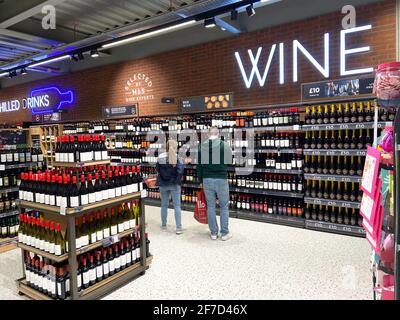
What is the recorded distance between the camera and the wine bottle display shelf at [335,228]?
5.32 meters

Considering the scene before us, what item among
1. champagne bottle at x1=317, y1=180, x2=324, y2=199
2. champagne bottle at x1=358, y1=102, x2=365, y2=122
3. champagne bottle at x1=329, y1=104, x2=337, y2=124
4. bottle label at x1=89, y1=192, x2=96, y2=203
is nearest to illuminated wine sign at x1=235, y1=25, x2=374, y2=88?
champagne bottle at x1=358, y1=102, x2=365, y2=122

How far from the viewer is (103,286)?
11.4 feet

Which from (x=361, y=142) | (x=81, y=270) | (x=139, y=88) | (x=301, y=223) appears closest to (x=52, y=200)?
(x=81, y=270)

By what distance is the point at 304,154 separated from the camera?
591 centimetres

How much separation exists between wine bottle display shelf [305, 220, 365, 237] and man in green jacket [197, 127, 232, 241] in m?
1.73

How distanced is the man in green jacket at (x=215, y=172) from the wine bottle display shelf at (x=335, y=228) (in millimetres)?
1729

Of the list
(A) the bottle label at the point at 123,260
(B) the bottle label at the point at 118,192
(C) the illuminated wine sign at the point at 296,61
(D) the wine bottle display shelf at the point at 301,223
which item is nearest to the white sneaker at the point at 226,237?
(D) the wine bottle display shelf at the point at 301,223

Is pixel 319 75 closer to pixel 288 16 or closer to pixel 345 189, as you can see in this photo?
pixel 288 16

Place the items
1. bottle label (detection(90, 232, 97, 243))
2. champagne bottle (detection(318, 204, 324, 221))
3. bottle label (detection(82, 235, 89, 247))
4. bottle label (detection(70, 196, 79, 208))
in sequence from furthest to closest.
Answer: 1. champagne bottle (detection(318, 204, 324, 221))
2. bottle label (detection(90, 232, 97, 243))
3. bottle label (detection(82, 235, 89, 247))
4. bottle label (detection(70, 196, 79, 208))

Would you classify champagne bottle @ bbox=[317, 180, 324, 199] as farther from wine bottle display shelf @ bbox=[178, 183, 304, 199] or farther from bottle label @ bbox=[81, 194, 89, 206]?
bottle label @ bbox=[81, 194, 89, 206]

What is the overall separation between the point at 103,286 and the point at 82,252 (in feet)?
1.70

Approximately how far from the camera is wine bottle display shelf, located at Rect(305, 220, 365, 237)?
210 inches

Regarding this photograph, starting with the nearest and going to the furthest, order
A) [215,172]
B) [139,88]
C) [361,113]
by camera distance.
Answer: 1. [215,172]
2. [361,113]
3. [139,88]

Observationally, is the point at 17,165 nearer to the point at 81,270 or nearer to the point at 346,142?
the point at 81,270
